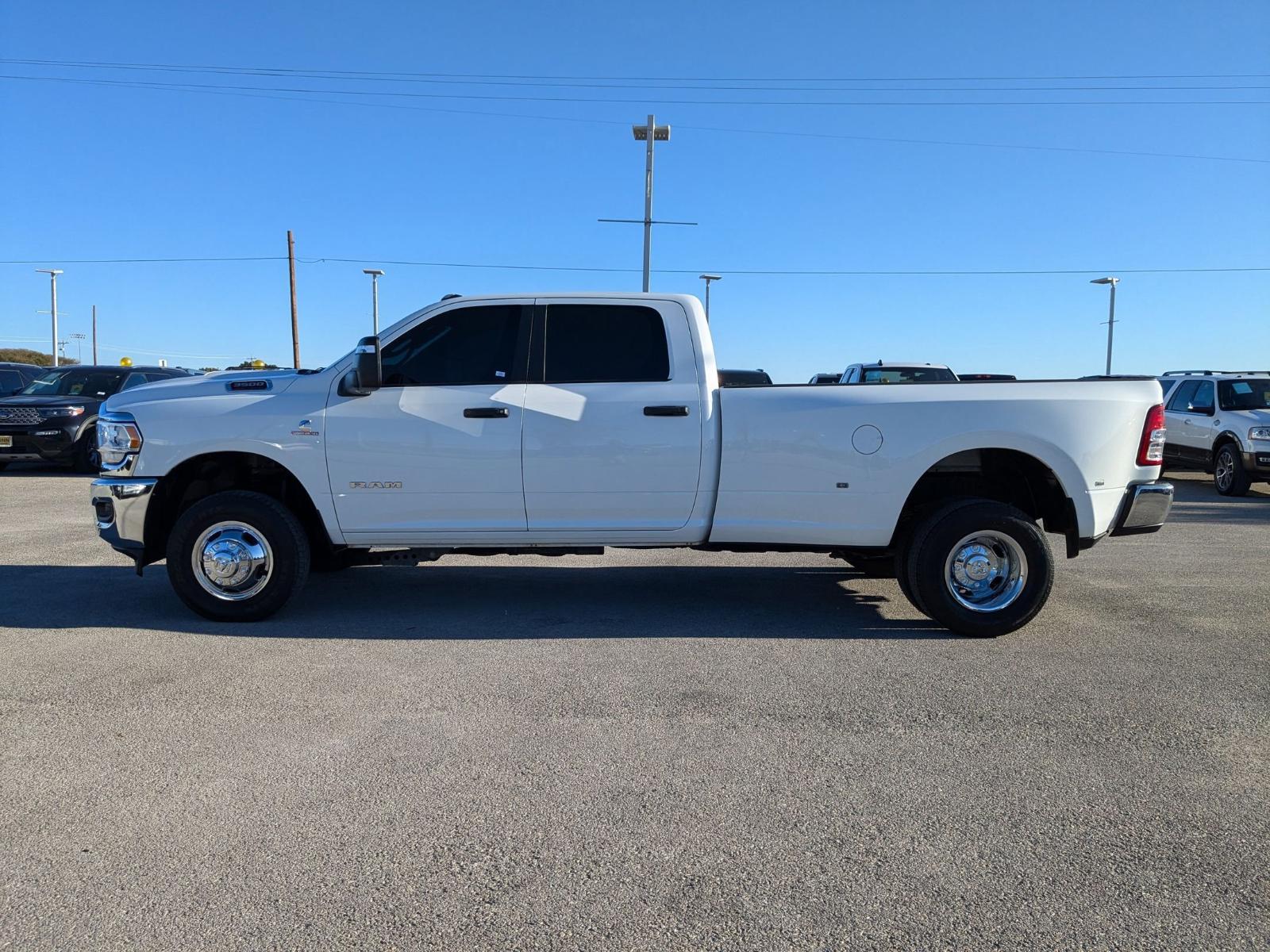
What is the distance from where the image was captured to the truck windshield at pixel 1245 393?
14.0 metres

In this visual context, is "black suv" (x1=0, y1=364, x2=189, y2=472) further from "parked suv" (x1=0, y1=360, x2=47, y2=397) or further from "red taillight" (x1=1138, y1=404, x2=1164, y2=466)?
"red taillight" (x1=1138, y1=404, x2=1164, y2=466)

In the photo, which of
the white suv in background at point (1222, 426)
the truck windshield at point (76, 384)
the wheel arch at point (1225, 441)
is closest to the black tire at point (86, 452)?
the truck windshield at point (76, 384)

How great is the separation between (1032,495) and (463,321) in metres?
3.79

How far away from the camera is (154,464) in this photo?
5844 millimetres

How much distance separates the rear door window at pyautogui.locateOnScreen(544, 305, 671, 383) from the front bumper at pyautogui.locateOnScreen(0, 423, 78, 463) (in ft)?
39.6

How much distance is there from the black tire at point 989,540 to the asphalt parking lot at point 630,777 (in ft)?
0.51

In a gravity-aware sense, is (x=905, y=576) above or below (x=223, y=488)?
below

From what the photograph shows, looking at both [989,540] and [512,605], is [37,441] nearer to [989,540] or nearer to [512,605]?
[512,605]

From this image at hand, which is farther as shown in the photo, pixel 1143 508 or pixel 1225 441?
pixel 1225 441

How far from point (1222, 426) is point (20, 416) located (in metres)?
17.8

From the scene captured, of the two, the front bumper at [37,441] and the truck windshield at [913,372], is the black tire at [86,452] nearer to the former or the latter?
the front bumper at [37,441]

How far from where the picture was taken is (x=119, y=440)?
5895mm

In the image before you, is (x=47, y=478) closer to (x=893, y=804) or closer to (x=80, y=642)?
(x=80, y=642)

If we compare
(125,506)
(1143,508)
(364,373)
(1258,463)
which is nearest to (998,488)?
(1143,508)
